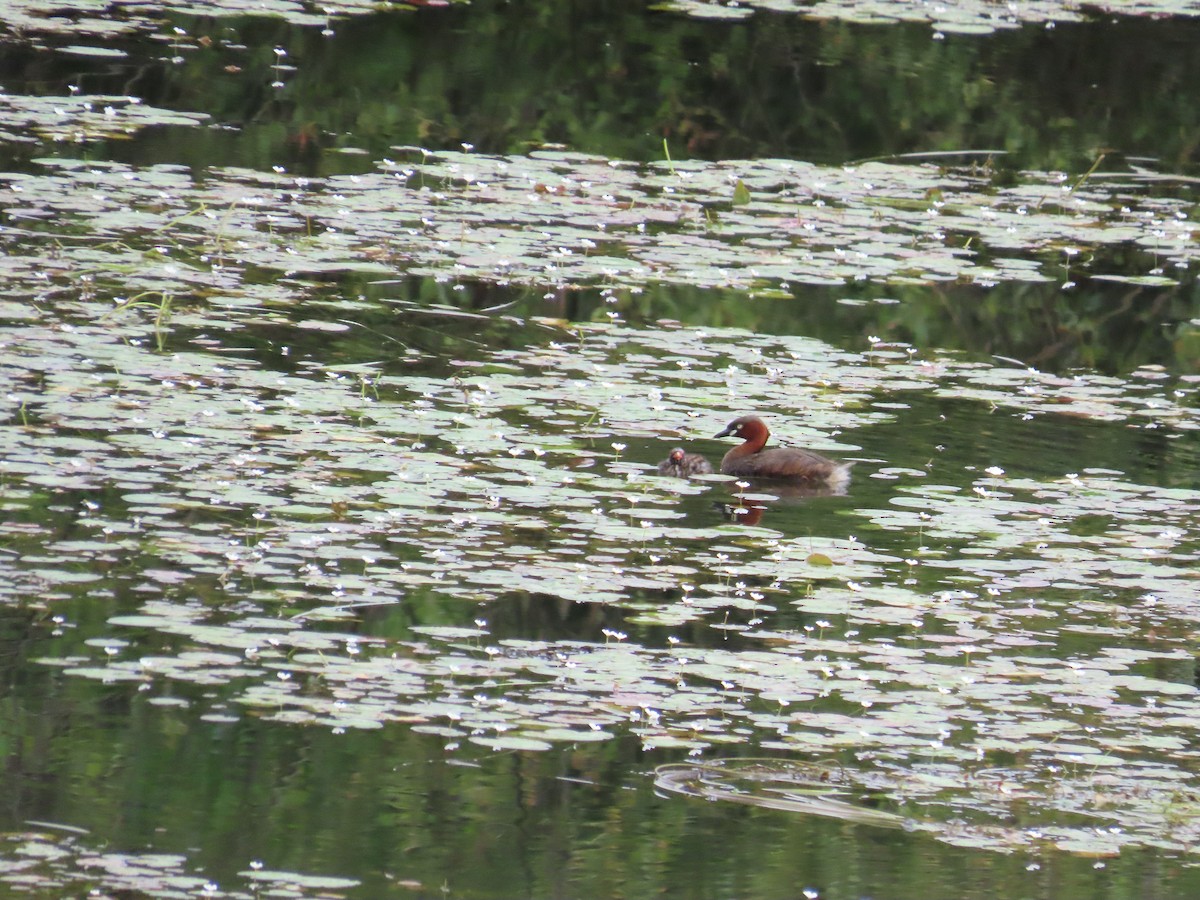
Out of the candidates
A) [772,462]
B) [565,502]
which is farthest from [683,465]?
[565,502]

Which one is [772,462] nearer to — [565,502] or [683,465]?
[683,465]

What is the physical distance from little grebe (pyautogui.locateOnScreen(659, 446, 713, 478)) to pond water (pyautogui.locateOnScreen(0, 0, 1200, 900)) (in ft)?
0.20

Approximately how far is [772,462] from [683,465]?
345 millimetres

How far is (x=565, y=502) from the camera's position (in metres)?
7.38

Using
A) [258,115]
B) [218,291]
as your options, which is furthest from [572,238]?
[258,115]

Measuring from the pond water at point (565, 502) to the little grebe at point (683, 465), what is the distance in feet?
0.20

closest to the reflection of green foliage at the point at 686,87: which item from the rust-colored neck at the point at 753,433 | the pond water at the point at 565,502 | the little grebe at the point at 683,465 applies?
the pond water at the point at 565,502

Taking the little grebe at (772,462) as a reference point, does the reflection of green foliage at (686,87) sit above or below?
above

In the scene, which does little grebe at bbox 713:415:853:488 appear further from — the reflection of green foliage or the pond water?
the reflection of green foliage

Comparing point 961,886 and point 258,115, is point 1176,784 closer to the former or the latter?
point 961,886

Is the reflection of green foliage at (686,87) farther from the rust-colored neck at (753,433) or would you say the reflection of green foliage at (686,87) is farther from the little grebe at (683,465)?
the little grebe at (683,465)

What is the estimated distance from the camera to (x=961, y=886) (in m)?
5.00

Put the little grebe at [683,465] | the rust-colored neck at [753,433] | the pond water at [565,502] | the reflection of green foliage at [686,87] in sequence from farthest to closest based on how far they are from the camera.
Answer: the reflection of green foliage at [686,87] → the rust-colored neck at [753,433] → the little grebe at [683,465] → the pond water at [565,502]

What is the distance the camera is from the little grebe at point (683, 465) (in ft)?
26.3
